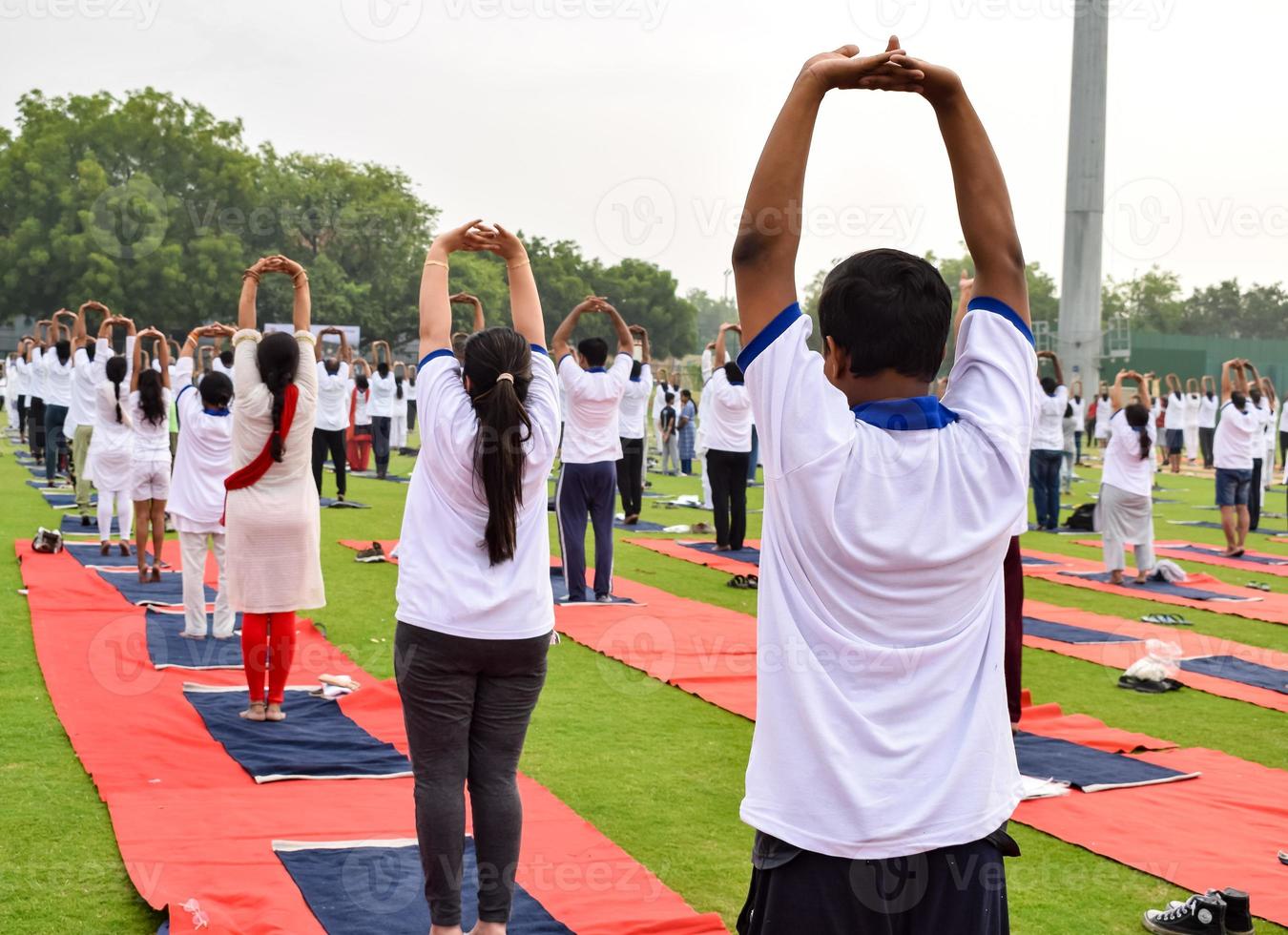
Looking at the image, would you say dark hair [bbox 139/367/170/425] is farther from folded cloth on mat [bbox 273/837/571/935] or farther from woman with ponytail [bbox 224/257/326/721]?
folded cloth on mat [bbox 273/837/571/935]

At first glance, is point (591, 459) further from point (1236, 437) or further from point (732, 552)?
point (1236, 437)

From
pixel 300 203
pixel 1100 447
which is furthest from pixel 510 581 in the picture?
pixel 300 203

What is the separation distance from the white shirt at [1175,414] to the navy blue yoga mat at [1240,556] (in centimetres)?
1314

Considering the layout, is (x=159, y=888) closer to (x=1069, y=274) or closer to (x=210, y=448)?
(x=210, y=448)

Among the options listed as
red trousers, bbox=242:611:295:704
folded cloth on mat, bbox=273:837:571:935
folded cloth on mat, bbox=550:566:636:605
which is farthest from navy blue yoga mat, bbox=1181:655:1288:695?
red trousers, bbox=242:611:295:704

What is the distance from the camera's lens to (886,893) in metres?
2.03

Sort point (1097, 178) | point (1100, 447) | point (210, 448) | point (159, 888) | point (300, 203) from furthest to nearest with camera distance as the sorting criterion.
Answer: point (300, 203), point (1100, 447), point (1097, 178), point (210, 448), point (159, 888)

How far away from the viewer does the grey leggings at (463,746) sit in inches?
151

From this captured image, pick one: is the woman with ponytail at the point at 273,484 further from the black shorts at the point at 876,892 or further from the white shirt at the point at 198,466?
the black shorts at the point at 876,892

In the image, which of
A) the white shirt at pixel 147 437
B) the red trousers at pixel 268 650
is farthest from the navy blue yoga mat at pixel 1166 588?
the white shirt at pixel 147 437

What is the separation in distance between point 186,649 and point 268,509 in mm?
2239

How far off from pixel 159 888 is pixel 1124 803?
4.10 metres

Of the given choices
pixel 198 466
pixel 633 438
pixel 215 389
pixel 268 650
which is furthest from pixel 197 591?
pixel 633 438

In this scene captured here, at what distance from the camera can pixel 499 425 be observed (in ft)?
12.6
